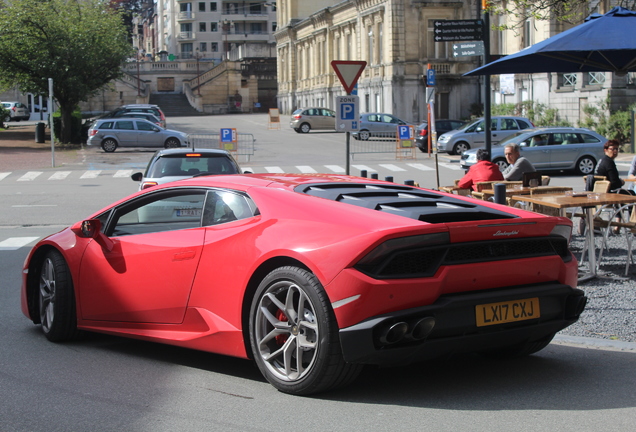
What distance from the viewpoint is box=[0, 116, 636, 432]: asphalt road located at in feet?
15.3

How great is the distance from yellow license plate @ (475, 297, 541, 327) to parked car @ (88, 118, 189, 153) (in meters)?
34.7

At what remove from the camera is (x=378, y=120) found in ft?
153

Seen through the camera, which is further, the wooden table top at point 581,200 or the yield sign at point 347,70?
the yield sign at point 347,70

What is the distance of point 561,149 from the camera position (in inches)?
1022

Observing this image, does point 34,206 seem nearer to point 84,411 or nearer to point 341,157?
point 84,411

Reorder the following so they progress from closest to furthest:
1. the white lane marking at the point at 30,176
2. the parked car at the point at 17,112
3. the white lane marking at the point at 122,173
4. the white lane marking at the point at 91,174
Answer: the white lane marking at the point at 30,176, the white lane marking at the point at 91,174, the white lane marking at the point at 122,173, the parked car at the point at 17,112

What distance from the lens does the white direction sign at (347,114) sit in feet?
48.8

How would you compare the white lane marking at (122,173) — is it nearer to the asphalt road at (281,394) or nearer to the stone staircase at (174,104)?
the asphalt road at (281,394)

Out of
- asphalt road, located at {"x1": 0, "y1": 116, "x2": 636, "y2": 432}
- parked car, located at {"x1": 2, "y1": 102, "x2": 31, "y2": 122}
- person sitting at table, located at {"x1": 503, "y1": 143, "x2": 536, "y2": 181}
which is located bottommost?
asphalt road, located at {"x1": 0, "y1": 116, "x2": 636, "y2": 432}

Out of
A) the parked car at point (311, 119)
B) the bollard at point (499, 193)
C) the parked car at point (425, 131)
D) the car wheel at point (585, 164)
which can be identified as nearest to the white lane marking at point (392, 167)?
the parked car at point (425, 131)

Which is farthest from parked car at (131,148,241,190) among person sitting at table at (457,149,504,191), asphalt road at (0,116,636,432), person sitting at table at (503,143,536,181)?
asphalt road at (0,116,636,432)

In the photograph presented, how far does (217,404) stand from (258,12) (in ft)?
408

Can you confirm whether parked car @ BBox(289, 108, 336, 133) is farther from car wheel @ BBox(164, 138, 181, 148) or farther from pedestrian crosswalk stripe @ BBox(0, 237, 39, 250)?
pedestrian crosswalk stripe @ BBox(0, 237, 39, 250)

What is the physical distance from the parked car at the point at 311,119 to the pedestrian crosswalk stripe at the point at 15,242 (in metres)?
40.9
